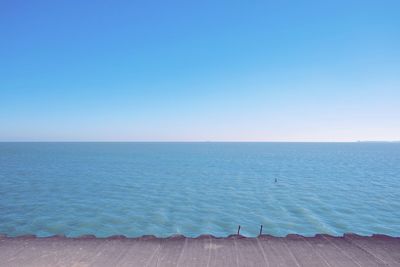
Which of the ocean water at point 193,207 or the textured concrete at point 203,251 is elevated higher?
the textured concrete at point 203,251

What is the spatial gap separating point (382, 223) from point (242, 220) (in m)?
13.2

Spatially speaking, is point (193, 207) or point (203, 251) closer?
point (203, 251)

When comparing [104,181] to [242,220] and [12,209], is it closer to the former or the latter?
[12,209]

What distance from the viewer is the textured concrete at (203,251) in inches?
321

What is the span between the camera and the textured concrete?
321 inches

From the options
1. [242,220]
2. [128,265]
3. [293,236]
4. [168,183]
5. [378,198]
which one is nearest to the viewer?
[128,265]

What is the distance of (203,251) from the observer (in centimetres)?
893

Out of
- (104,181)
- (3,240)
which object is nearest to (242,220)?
(3,240)

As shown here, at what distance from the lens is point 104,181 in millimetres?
41906

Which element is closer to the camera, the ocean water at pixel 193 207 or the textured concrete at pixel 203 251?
the textured concrete at pixel 203 251

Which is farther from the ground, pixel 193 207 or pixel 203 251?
pixel 203 251

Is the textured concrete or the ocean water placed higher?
the textured concrete

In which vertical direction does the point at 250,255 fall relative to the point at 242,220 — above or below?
above

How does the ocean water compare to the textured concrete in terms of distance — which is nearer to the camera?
the textured concrete
